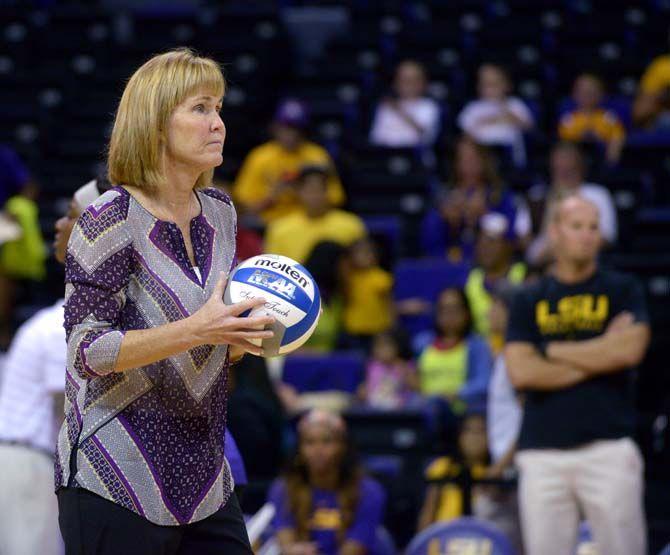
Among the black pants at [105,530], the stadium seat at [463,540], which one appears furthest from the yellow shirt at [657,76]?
the black pants at [105,530]

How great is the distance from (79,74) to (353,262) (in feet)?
14.7

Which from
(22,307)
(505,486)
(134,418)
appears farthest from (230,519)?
(22,307)

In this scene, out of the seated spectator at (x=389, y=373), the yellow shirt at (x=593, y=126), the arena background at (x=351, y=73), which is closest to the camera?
the seated spectator at (x=389, y=373)

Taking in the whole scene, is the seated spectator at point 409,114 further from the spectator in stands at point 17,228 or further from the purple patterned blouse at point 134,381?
the purple patterned blouse at point 134,381

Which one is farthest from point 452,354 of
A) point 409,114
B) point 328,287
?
point 409,114

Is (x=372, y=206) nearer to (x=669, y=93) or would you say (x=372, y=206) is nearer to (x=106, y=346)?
(x=669, y=93)

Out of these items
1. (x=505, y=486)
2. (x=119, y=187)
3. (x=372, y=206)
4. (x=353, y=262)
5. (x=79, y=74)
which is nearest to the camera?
(x=119, y=187)

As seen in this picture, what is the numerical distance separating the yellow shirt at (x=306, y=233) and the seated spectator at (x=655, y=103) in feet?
8.29

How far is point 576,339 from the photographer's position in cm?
609

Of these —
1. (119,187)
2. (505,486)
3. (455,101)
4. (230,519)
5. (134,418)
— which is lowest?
(505,486)

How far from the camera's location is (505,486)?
689cm

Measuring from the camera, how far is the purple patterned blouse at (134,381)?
311 cm

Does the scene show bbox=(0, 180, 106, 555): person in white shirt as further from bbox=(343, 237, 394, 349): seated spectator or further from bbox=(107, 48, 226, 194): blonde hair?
bbox=(343, 237, 394, 349): seated spectator

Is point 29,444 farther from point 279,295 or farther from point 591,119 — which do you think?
point 591,119
